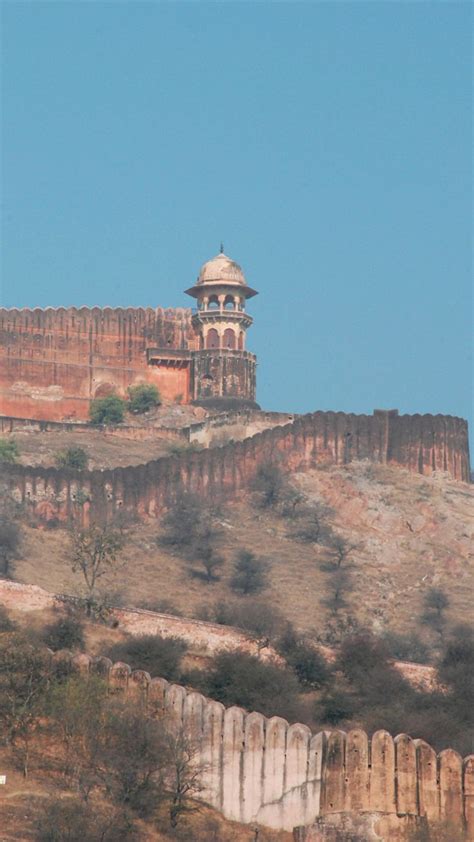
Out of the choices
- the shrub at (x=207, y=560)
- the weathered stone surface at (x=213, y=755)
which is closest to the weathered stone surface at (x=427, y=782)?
the weathered stone surface at (x=213, y=755)

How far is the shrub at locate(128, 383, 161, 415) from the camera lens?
80875mm

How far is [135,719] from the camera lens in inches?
1363

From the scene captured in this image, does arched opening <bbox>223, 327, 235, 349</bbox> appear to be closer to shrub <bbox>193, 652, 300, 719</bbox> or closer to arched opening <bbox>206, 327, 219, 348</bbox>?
arched opening <bbox>206, 327, 219, 348</bbox>

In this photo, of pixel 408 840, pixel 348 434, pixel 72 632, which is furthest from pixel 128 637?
pixel 348 434

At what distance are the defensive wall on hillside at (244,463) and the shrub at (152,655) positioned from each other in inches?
820

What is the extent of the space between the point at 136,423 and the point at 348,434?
438 inches

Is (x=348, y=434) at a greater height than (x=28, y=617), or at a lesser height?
greater

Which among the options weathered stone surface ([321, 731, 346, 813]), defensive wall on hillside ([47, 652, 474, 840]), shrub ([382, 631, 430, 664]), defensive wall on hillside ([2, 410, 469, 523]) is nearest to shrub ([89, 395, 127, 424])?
defensive wall on hillside ([2, 410, 469, 523])

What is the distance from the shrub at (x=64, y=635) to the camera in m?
42.8

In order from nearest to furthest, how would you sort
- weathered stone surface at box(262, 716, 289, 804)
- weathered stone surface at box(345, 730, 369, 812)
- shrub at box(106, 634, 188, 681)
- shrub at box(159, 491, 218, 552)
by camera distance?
weathered stone surface at box(345, 730, 369, 812) < weathered stone surface at box(262, 716, 289, 804) < shrub at box(106, 634, 188, 681) < shrub at box(159, 491, 218, 552)

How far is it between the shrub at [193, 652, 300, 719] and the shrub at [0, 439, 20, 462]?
29.1 m

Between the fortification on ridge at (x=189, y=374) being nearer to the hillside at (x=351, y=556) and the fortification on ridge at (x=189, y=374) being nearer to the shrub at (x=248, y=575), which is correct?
the hillside at (x=351, y=556)

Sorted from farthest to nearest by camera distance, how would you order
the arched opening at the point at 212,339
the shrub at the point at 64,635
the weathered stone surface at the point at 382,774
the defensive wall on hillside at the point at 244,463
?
the arched opening at the point at 212,339 < the defensive wall on hillside at the point at 244,463 < the shrub at the point at 64,635 < the weathered stone surface at the point at 382,774

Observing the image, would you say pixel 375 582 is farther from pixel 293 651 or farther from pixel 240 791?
pixel 240 791
